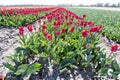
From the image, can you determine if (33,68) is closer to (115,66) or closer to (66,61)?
(66,61)

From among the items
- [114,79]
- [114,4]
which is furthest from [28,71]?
[114,4]

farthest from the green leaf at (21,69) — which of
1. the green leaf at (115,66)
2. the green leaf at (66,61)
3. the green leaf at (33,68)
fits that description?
the green leaf at (115,66)

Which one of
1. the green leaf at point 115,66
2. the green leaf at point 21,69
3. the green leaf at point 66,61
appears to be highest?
the green leaf at point 21,69

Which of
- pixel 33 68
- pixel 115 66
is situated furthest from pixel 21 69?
pixel 115 66

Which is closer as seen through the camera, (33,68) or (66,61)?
(33,68)

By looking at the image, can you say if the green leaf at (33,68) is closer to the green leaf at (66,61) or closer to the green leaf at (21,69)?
the green leaf at (21,69)

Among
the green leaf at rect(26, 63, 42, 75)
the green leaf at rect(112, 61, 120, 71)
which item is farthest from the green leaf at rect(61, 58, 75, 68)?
the green leaf at rect(112, 61, 120, 71)

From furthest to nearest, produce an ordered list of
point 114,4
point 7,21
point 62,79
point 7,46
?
point 114,4
point 7,21
point 7,46
point 62,79

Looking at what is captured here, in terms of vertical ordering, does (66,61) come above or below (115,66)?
above

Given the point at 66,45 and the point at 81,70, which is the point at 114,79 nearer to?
the point at 81,70

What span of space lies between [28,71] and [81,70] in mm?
1268

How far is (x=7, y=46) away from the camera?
251 inches

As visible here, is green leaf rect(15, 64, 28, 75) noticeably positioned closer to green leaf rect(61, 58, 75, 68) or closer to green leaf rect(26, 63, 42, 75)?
green leaf rect(26, 63, 42, 75)

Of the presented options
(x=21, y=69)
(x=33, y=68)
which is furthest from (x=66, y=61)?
(x=21, y=69)
